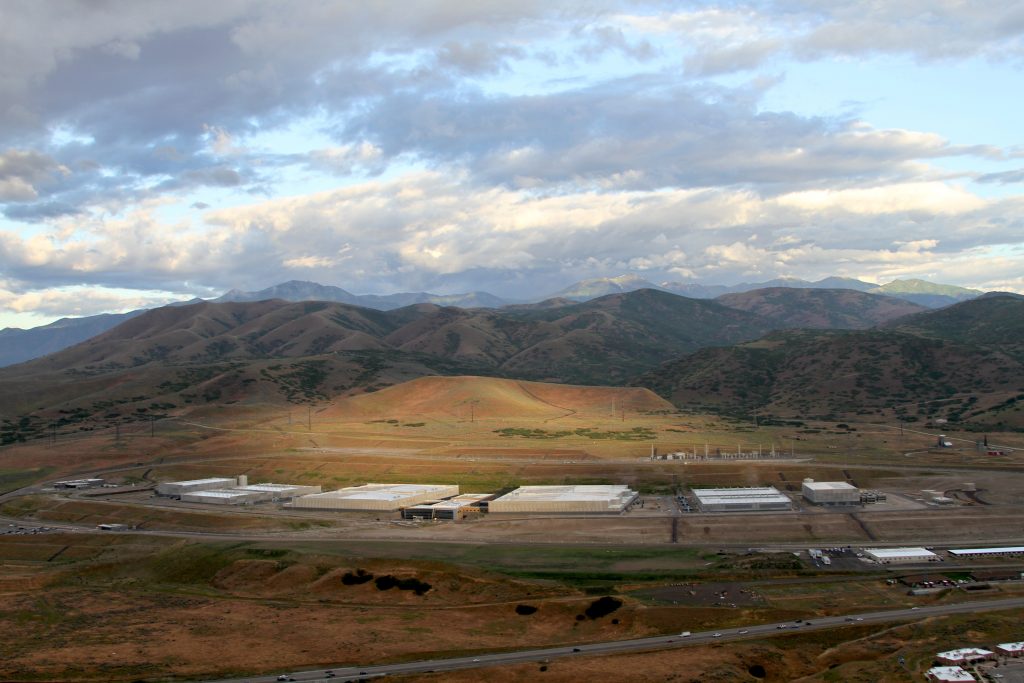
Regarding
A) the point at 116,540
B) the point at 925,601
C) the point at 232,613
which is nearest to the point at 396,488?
the point at 116,540

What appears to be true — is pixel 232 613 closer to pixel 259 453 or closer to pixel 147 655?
pixel 147 655

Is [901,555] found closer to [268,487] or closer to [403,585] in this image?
[403,585]

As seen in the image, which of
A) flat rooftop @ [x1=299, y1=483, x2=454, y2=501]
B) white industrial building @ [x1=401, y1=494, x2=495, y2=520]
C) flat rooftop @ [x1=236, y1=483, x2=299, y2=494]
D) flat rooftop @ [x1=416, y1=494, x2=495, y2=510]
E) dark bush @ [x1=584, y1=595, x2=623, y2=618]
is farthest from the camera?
flat rooftop @ [x1=236, y1=483, x2=299, y2=494]

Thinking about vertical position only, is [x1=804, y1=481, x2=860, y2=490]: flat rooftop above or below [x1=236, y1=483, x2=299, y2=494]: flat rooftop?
below

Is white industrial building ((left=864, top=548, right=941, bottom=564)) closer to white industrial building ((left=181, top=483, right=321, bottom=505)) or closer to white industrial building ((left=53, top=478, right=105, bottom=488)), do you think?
white industrial building ((left=181, top=483, right=321, bottom=505))

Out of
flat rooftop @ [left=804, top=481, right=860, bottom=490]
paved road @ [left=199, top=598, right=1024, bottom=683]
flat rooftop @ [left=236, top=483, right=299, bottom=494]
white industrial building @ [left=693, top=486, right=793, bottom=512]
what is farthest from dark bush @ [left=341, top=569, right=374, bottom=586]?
flat rooftop @ [left=804, top=481, right=860, bottom=490]

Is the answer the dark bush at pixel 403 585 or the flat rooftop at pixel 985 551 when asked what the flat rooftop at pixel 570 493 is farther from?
the flat rooftop at pixel 985 551

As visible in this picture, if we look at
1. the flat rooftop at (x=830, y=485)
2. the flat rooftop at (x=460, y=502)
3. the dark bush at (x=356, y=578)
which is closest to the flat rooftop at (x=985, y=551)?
the flat rooftop at (x=830, y=485)
